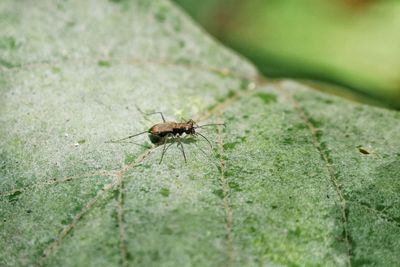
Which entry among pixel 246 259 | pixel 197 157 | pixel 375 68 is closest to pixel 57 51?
pixel 197 157

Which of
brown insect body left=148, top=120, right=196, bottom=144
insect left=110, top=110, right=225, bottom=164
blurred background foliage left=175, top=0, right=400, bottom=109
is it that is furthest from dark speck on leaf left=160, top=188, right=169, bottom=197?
blurred background foliage left=175, top=0, right=400, bottom=109

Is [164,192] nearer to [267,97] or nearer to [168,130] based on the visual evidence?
[168,130]

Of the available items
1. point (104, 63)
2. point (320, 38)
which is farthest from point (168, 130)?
point (320, 38)

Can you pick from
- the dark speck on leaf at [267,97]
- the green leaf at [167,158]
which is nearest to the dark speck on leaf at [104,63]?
the green leaf at [167,158]

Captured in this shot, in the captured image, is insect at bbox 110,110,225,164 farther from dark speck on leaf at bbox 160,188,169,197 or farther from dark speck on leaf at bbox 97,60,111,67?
dark speck on leaf at bbox 97,60,111,67

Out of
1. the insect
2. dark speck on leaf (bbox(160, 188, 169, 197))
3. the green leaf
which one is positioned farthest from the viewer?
the insect

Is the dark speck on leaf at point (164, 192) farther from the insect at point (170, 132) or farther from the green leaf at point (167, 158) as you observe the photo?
the insect at point (170, 132)
